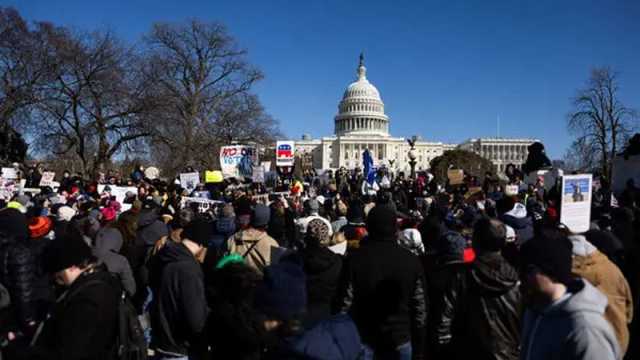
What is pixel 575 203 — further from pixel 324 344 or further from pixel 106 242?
pixel 324 344

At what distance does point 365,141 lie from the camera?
124188 millimetres

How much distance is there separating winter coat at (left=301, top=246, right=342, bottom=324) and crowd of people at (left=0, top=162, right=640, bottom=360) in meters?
0.01

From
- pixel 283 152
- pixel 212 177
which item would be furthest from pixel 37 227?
pixel 283 152

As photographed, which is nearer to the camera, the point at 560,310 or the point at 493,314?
the point at 560,310

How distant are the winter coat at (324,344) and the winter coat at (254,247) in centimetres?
266

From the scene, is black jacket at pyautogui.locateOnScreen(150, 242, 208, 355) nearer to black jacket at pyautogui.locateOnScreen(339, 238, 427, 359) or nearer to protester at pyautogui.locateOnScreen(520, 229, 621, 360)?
black jacket at pyautogui.locateOnScreen(339, 238, 427, 359)

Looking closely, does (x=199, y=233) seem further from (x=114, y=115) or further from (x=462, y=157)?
(x=462, y=157)

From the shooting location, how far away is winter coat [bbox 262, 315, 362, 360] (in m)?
2.47

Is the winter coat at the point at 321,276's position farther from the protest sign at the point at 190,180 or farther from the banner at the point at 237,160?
the banner at the point at 237,160

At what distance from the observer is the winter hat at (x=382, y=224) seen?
4.16 metres

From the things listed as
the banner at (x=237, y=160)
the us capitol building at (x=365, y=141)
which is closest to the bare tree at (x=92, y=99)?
the banner at (x=237, y=160)

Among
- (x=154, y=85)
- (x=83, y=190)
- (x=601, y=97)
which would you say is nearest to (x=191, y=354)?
(x=83, y=190)

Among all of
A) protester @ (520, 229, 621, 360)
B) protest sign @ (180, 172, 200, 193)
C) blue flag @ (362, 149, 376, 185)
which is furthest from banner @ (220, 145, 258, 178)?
protester @ (520, 229, 621, 360)

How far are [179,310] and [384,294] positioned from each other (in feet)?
4.84
